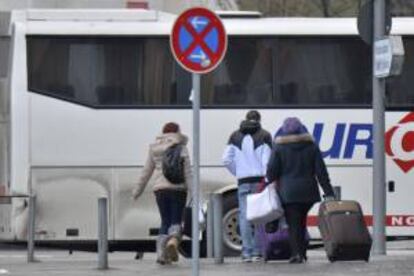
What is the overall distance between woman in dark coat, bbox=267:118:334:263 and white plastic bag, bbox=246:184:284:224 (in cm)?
9

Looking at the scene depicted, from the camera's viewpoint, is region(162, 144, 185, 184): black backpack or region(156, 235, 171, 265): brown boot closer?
region(162, 144, 185, 184): black backpack

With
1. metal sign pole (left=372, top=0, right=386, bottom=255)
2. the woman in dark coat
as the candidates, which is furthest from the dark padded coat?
metal sign pole (left=372, top=0, right=386, bottom=255)

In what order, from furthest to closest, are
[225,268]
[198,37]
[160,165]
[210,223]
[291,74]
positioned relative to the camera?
[291,74] → [210,223] → [160,165] → [225,268] → [198,37]

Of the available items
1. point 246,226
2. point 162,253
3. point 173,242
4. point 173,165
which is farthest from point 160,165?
point 246,226

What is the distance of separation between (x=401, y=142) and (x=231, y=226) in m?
3.01

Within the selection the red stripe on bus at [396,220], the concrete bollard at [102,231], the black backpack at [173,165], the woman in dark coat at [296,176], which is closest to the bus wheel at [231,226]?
the red stripe on bus at [396,220]

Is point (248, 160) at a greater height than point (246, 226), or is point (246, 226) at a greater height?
point (248, 160)

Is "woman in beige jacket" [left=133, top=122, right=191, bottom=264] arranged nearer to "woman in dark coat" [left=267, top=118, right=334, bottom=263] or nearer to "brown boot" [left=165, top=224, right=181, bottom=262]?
"brown boot" [left=165, top=224, right=181, bottom=262]

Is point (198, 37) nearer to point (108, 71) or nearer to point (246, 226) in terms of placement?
point (246, 226)

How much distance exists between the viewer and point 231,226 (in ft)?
58.7

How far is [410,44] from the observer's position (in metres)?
18.3

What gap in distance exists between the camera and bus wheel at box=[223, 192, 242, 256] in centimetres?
1772

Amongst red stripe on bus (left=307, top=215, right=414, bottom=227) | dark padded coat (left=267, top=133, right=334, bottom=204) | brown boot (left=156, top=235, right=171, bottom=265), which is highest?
dark padded coat (left=267, top=133, right=334, bottom=204)

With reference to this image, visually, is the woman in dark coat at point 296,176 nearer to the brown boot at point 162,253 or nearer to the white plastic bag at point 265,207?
the white plastic bag at point 265,207
